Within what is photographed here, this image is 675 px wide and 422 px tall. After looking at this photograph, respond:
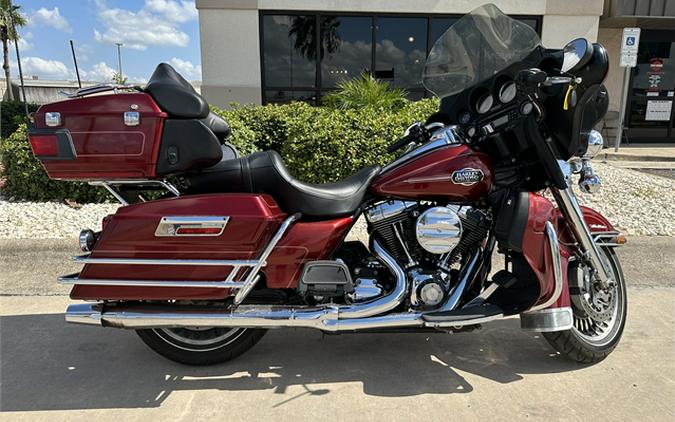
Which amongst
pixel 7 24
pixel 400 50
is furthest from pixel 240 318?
pixel 7 24

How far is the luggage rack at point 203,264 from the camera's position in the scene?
2.29m

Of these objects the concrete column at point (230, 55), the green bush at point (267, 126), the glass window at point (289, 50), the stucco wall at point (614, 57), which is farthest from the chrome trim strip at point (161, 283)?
the stucco wall at point (614, 57)

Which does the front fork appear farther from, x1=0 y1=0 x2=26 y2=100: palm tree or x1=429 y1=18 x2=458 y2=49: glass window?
x1=0 y1=0 x2=26 y2=100: palm tree

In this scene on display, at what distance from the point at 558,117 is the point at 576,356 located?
138 cm

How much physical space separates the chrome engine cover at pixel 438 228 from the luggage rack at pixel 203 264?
0.69m

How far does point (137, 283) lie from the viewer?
2.32m

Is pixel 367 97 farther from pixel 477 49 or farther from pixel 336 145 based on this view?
pixel 477 49

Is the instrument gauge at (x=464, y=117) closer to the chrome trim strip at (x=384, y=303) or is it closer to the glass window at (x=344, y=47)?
the chrome trim strip at (x=384, y=303)

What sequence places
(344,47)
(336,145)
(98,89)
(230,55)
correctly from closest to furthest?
(98,89)
(336,145)
(230,55)
(344,47)

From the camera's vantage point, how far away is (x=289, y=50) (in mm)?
10562

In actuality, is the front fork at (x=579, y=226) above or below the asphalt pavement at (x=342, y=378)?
above

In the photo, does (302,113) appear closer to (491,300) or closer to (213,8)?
(491,300)

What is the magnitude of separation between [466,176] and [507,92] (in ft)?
1.82

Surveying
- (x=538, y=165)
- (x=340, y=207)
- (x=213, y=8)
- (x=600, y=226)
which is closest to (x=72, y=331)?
(x=340, y=207)
